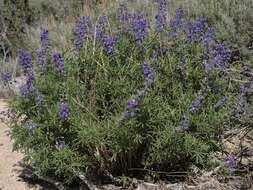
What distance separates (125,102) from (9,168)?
64.8 inches

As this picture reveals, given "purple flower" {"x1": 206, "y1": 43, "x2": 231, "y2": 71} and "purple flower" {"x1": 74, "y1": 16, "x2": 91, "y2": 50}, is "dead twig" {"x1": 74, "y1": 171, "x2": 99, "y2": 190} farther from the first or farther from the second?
"purple flower" {"x1": 206, "y1": 43, "x2": 231, "y2": 71}

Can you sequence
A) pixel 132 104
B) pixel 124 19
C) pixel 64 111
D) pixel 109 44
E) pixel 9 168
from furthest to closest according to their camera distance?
pixel 9 168
pixel 124 19
pixel 109 44
pixel 64 111
pixel 132 104

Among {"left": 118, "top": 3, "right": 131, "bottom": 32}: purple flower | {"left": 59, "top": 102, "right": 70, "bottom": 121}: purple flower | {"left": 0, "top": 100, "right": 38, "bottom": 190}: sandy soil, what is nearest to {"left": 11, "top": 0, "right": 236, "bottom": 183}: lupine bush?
{"left": 59, "top": 102, "right": 70, "bottom": 121}: purple flower

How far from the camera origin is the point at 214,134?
4148 millimetres

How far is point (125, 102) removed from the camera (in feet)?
→ 12.8

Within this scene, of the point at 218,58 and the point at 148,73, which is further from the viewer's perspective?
the point at 218,58

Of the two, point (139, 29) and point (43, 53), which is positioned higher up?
point (139, 29)

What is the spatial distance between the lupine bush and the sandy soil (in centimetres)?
48

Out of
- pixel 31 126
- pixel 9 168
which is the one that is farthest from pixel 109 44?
pixel 9 168

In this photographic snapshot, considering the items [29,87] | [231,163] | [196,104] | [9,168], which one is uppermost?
[29,87]

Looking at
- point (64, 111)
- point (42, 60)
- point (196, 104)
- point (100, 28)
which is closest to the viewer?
point (64, 111)

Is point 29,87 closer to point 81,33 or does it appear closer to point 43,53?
point 43,53

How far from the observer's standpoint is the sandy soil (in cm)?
471

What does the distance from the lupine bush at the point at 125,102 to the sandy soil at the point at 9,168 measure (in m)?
0.48
